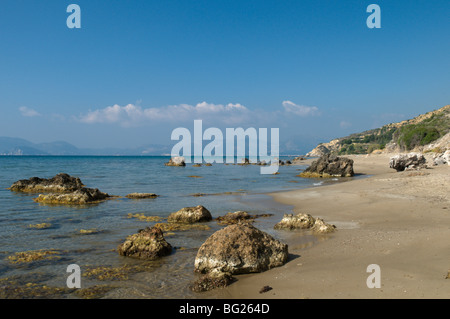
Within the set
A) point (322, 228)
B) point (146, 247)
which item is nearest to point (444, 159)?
point (322, 228)

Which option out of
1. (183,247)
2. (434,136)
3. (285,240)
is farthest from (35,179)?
(434,136)

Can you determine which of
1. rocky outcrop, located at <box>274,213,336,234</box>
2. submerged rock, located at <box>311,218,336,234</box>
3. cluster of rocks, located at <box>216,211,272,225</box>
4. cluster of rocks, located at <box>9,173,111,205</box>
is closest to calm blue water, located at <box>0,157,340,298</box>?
cluster of rocks, located at <box>216,211,272,225</box>

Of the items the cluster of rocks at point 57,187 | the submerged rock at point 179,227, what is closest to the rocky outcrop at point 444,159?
the submerged rock at point 179,227

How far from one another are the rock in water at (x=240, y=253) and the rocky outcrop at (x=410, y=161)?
3254 centimetres

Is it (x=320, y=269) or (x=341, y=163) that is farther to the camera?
(x=341, y=163)

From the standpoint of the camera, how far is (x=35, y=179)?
28094mm

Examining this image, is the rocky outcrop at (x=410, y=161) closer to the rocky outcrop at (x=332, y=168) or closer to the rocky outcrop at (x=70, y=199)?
the rocky outcrop at (x=332, y=168)

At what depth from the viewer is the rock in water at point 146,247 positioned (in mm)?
9352

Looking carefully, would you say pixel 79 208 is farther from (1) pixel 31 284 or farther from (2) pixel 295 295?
(2) pixel 295 295

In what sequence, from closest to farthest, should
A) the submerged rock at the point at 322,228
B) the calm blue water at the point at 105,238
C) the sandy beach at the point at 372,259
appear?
the sandy beach at the point at 372,259
the calm blue water at the point at 105,238
the submerged rock at the point at 322,228

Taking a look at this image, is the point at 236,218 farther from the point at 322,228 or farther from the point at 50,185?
the point at 50,185

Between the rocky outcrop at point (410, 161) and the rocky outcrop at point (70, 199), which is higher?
the rocky outcrop at point (410, 161)

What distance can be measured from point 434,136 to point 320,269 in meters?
79.5

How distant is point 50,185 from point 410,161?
38.6 m
